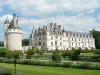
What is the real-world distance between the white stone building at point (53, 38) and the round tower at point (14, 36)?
9.78 meters

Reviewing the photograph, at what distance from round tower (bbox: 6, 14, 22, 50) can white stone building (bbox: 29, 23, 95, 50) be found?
32.1 feet

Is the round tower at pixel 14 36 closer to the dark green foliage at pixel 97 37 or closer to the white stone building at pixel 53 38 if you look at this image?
the white stone building at pixel 53 38

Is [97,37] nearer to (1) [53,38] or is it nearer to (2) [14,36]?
(1) [53,38]

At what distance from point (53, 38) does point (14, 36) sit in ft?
41.1

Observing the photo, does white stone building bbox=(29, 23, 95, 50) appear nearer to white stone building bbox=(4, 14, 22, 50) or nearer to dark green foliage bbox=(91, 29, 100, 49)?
dark green foliage bbox=(91, 29, 100, 49)

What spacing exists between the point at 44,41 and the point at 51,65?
36.4 metres

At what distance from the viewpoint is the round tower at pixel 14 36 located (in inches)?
1843

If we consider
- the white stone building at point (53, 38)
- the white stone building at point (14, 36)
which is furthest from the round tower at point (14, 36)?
the white stone building at point (53, 38)

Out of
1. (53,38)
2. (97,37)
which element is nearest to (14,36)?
(53,38)

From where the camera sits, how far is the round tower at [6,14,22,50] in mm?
46812

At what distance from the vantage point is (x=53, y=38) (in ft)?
189

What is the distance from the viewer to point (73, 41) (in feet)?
205

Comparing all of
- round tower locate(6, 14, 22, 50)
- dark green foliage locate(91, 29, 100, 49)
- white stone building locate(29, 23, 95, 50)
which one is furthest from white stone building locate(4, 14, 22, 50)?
dark green foliage locate(91, 29, 100, 49)

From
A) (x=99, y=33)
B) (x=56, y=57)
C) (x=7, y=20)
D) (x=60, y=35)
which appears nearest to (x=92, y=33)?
(x=99, y=33)
